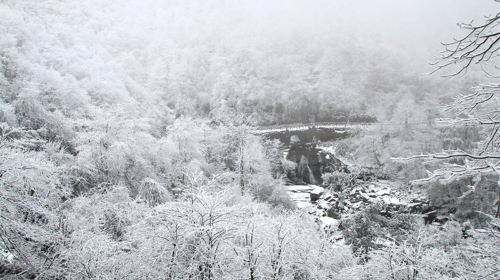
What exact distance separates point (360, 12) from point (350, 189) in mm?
87641

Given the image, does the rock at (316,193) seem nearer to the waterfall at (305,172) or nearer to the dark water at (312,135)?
the waterfall at (305,172)

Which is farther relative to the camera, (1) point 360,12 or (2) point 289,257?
(1) point 360,12

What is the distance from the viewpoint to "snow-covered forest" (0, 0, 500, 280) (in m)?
8.05

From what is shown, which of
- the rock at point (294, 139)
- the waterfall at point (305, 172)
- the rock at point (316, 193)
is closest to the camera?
the rock at point (316, 193)

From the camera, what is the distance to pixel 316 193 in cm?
3131

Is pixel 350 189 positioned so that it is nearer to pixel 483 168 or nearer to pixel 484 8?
pixel 483 168

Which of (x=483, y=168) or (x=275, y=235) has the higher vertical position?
(x=483, y=168)

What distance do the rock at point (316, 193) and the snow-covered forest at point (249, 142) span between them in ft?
0.91

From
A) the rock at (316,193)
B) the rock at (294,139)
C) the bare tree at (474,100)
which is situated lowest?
the rock at (316,193)

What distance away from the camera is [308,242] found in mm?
12562

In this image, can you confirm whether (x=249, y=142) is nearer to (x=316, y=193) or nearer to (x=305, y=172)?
(x=305, y=172)

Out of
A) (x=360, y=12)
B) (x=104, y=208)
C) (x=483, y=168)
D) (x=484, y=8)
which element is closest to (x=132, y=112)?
(x=104, y=208)

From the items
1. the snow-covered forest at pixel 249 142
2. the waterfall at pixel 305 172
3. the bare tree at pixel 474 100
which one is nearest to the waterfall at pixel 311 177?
the waterfall at pixel 305 172

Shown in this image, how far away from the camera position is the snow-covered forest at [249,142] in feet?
26.4
